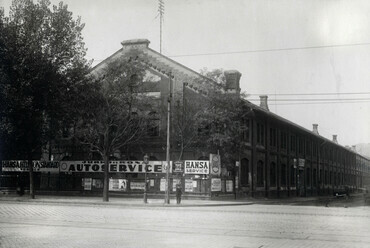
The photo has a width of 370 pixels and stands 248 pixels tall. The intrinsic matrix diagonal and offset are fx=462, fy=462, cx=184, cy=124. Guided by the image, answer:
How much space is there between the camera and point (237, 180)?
38.8 metres

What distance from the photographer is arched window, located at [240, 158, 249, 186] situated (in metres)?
40.0

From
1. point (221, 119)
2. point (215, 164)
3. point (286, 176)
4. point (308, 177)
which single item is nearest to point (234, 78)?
point (221, 119)

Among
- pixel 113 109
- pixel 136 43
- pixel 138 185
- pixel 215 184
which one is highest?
pixel 136 43

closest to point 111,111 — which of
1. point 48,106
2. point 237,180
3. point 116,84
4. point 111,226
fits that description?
point 116,84

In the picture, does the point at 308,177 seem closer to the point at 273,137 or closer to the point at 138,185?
the point at 273,137

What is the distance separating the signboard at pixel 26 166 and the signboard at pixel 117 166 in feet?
2.83

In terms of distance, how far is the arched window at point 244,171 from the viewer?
131 ft

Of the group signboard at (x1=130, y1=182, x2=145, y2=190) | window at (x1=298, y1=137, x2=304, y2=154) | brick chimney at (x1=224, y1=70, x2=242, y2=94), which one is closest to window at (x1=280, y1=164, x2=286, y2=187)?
window at (x1=298, y1=137, x2=304, y2=154)

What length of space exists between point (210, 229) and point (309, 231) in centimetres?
321

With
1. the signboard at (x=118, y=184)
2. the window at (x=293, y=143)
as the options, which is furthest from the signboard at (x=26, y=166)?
the window at (x=293, y=143)

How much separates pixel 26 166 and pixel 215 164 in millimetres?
17631

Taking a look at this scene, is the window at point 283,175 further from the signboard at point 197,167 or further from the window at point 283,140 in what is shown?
the signboard at point 197,167

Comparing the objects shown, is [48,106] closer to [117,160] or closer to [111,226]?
[117,160]

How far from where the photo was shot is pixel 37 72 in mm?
30562
